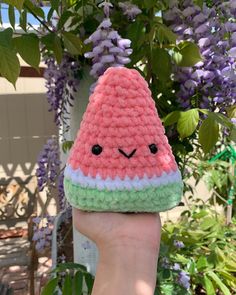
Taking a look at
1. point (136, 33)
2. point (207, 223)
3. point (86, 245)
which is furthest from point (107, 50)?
point (207, 223)

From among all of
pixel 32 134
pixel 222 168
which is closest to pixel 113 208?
pixel 222 168

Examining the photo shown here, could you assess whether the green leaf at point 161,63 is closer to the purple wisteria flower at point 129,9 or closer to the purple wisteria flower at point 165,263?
the purple wisteria flower at point 129,9

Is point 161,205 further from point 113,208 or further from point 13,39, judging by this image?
point 13,39

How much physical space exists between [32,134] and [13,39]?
129 inches

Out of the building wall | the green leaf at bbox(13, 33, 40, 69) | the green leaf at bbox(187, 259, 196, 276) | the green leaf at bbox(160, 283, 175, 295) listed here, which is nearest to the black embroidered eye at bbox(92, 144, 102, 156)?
the green leaf at bbox(13, 33, 40, 69)

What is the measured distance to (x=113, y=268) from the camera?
0.61 m

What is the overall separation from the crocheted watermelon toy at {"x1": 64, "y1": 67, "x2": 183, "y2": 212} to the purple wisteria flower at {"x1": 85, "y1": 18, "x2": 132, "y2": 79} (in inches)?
11.5

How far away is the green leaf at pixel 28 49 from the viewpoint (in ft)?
3.43

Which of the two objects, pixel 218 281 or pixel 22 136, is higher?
pixel 22 136

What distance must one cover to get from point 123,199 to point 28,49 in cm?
58

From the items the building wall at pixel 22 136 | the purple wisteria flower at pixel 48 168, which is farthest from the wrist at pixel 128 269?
the building wall at pixel 22 136

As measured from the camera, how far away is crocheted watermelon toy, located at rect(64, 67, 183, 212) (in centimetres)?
63

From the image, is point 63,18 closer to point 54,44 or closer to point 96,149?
point 54,44

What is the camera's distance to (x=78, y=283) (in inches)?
49.1
